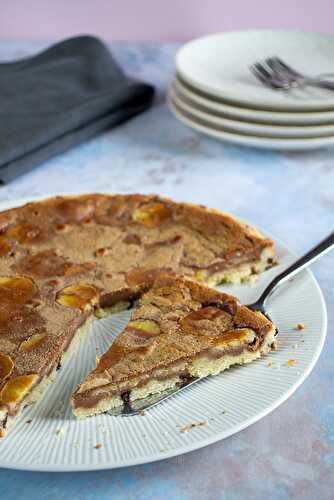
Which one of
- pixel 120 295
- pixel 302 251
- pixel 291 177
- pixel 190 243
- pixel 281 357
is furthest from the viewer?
pixel 291 177

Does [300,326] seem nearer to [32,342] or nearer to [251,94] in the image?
[32,342]

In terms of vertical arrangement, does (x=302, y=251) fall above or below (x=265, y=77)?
below

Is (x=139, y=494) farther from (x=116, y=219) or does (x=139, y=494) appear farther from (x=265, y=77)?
(x=265, y=77)

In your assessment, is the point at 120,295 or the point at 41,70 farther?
the point at 41,70

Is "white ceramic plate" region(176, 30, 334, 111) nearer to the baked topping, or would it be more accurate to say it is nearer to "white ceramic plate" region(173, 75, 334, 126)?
"white ceramic plate" region(173, 75, 334, 126)

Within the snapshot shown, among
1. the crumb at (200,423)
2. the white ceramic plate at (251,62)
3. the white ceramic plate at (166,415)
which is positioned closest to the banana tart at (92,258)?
the white ceramic plate at (166,415)

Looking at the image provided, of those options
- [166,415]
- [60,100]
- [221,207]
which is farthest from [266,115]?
[166,415]

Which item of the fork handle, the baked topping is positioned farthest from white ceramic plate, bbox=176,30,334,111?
the baked topping

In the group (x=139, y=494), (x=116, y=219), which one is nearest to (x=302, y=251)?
(x=116, y=219)
